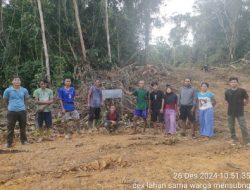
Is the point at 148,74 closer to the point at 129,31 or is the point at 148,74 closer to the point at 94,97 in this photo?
the point at 129,31

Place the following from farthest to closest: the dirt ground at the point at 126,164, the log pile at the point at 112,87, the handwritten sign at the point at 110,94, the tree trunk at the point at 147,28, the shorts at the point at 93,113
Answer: the tree trunk at the point at 147,28
the log pile at the point at 112,87
the handwritten sign at the point at 110,94
the shorts at the point at 93,113
the dirt ground at the point at 126,164

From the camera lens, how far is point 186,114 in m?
9.33

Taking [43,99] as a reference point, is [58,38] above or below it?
above

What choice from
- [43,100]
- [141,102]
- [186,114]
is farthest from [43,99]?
[186,114]

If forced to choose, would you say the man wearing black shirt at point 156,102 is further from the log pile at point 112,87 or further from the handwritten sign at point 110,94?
the log pile at point 112,87

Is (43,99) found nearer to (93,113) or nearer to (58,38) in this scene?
(93,113)

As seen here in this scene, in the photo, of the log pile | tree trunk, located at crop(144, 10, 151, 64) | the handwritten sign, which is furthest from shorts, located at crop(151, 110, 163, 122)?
tree trunk, located at crop(144, 10, 151, 64)

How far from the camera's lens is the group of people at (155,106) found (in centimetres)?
813

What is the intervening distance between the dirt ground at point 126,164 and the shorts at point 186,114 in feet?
1.75

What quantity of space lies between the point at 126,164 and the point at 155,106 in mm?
3949

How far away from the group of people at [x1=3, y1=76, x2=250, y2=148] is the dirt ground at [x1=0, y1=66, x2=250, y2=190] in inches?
18.7

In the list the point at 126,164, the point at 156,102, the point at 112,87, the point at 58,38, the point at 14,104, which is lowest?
the point at 126,164

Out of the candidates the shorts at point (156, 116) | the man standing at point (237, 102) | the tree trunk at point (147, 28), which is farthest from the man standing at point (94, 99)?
the tree trunk at point (147, 28)

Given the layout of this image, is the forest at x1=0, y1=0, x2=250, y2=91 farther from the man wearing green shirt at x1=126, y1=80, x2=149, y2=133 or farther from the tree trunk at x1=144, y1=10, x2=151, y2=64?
the man wearing green shirt at x1=126, y1=80, x2=149, y2=133
